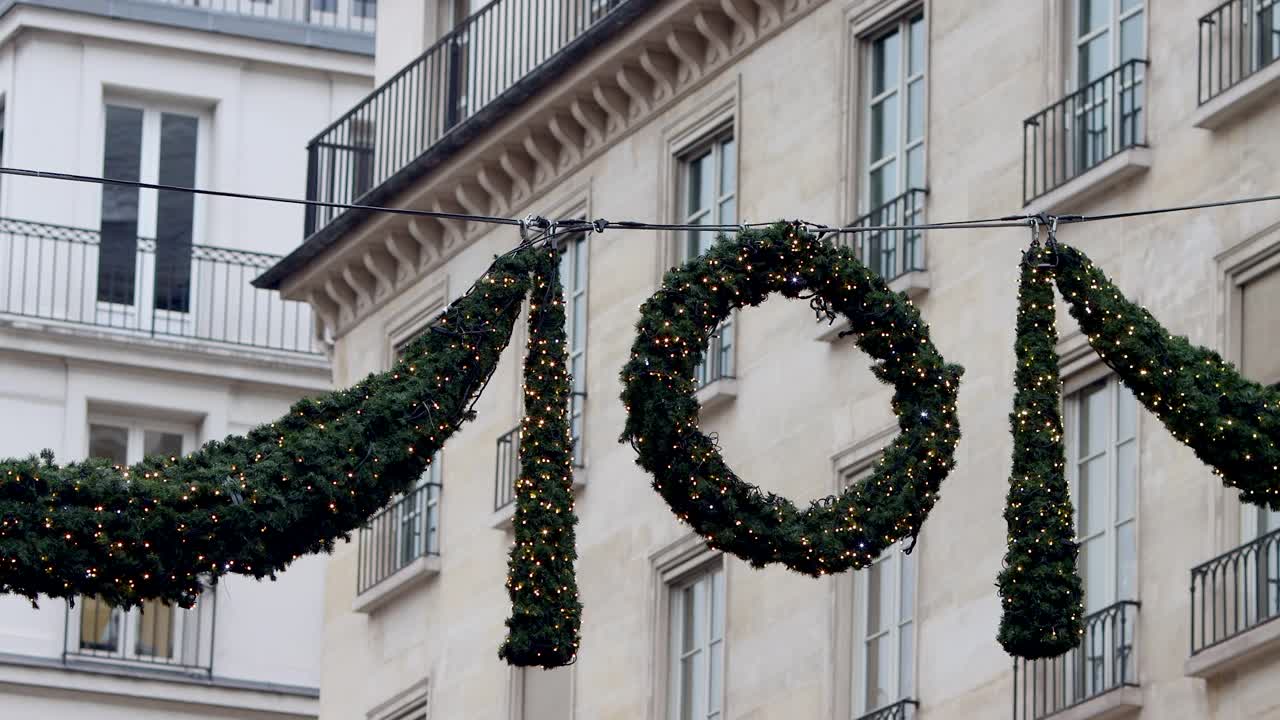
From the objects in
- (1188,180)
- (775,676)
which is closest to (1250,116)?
(1188,180)

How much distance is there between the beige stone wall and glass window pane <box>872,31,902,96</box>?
0.86 feet

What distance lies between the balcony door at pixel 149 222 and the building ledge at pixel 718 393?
16.6 metres

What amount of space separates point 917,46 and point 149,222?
A: 65.1 ft

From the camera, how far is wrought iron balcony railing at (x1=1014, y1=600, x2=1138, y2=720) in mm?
31828

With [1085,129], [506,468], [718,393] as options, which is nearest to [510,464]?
[506,468]

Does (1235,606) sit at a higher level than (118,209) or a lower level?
lower

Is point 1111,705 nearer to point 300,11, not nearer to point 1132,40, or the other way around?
point 1132,40

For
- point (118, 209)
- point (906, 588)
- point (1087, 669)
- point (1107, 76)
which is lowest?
point (1087, 669)

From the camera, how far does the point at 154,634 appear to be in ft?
172

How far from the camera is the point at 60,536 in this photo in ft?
80.0

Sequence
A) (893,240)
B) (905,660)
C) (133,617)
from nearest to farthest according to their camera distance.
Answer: (905,660), (893,240), (133,617)

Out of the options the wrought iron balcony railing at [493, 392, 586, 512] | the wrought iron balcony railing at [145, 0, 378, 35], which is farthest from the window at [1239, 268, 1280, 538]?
the wrought iron balcony railing at [145, 0, 378, 35]

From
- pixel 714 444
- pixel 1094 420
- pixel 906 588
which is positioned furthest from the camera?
pixel 906 588

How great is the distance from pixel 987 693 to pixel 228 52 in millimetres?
22901
